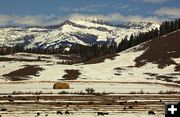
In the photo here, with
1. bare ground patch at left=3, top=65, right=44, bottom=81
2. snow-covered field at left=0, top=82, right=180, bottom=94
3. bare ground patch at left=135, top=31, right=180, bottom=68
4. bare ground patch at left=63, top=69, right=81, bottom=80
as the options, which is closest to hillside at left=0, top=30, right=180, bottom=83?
bare ground patch at left=135, top=31, right=180, bottom=68

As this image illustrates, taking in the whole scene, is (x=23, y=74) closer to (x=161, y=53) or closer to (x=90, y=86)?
(x=90, y=86)

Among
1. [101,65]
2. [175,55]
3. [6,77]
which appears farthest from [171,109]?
[175,55]

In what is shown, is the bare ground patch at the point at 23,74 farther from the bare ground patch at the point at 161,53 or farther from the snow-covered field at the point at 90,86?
the bare ground patch at the point at 161,53

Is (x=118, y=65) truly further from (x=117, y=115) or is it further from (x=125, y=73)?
(x=117, y=115)

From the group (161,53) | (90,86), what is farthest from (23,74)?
(161,53)

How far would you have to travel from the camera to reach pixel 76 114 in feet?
144

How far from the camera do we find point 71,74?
129 meters

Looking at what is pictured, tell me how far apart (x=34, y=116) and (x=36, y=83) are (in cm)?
6311

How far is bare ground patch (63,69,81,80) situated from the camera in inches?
4823

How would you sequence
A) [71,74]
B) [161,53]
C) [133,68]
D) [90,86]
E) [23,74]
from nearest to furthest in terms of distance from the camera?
[90,86] < [23,74] < [71,74] < [133,68] < [161,53]

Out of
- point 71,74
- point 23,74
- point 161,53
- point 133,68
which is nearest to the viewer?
point 23,74

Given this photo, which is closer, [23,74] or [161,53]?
[23,74]

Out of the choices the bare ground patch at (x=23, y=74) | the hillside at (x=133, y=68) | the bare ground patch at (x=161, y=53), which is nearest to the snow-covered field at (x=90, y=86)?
the bare ground patch at (x=23, y=74)

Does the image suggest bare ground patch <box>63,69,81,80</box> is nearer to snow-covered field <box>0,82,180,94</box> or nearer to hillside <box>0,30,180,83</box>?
hillside <box>0,30,180,83</box>
